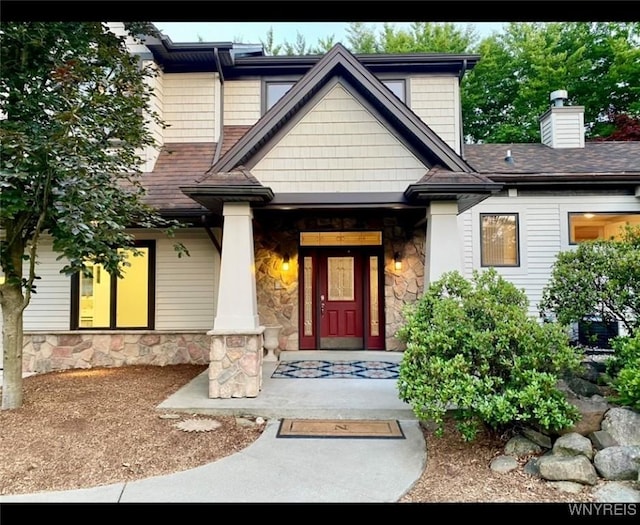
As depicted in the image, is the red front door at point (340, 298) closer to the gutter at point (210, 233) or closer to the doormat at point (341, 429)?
the gutter at point (210, 233)

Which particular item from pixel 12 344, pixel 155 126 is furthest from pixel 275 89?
pixel 12 344

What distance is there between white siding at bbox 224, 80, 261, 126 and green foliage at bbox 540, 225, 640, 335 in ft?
22.6

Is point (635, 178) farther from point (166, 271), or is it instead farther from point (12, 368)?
point (12, 368)

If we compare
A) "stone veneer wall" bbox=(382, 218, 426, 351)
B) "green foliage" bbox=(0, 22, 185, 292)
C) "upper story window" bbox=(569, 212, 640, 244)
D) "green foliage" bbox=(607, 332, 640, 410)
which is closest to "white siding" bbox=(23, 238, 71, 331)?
"green foliage" bbox=(0, 22, 185, 292)

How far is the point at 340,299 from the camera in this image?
28.3ft

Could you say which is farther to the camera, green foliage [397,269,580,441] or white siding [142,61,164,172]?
white siding [142,61,164,172]

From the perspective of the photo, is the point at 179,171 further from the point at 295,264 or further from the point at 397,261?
the point at 397,261

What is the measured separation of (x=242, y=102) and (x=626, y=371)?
8393 mm

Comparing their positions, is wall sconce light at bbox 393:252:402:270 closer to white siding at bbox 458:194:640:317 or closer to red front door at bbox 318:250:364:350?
red front door at bbox 318:250:364:350

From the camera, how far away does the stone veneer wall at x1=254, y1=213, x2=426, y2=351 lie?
8469mm

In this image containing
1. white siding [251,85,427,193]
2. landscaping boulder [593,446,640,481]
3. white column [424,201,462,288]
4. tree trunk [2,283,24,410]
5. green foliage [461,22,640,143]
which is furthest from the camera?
green foliage [461,22,640,143]

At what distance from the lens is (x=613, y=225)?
32.0 ft

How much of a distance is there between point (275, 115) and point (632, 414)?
5.46m

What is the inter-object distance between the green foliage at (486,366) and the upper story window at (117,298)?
5665 millimetres
